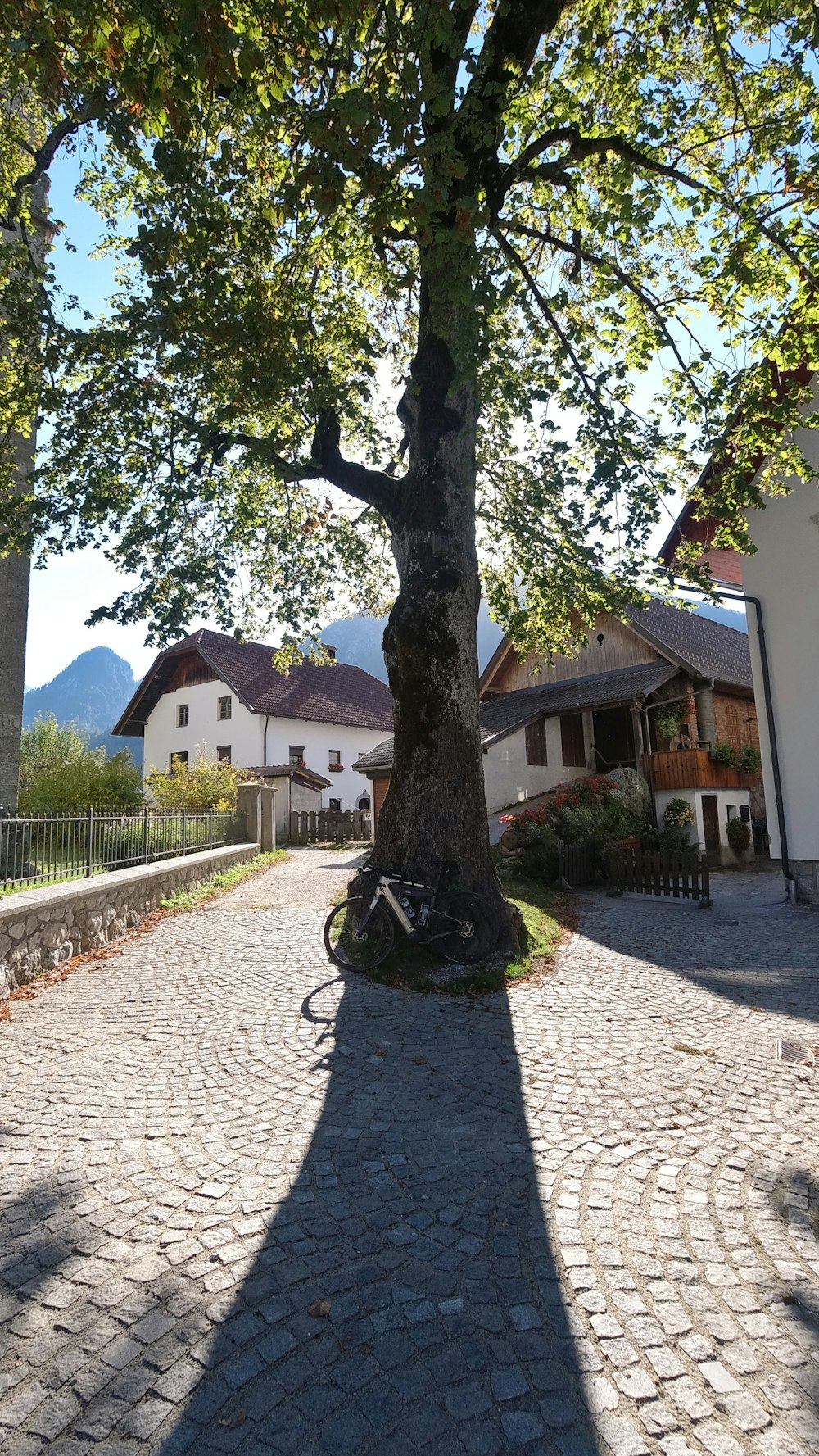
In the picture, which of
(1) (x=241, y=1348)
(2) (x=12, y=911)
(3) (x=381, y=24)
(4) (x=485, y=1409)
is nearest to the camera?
(4) (x=485, y=1409)

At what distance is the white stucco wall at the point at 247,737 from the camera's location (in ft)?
118

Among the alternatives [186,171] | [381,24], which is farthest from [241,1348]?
[381,24]

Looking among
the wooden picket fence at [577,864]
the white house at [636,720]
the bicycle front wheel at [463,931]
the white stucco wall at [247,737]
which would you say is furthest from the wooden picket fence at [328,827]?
the bicycle front wheel at [463,931]

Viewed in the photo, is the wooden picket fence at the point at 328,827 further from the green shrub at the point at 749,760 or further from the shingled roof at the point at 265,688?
the green shrub at the point at 749,760

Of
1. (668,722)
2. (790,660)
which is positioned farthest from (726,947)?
(668,722)

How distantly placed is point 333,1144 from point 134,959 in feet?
16.9

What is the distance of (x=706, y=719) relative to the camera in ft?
68.5

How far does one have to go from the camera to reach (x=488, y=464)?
12.5m

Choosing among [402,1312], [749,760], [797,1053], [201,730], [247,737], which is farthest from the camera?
[201,730]

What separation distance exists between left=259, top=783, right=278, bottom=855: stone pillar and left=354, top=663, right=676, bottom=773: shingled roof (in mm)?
3689

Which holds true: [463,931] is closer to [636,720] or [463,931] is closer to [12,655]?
[12,655]

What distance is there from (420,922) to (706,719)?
52.1ft

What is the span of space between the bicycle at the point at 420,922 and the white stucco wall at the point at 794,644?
272 inches

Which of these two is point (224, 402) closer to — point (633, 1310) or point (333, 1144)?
point (333, 1144)
